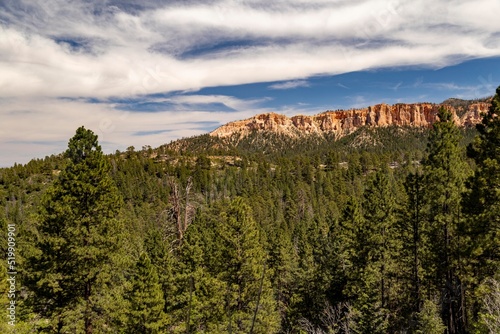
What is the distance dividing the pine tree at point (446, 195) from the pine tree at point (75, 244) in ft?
58.5

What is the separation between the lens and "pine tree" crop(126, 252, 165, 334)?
2025 centimetres

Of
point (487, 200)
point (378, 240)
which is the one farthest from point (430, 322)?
point (378, 240)

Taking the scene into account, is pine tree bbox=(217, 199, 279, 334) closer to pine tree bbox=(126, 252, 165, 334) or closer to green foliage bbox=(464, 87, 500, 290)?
pine tree bbox=(126, 252, 165, 334)

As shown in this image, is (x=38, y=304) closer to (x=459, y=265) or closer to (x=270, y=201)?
(x=459, y=265)

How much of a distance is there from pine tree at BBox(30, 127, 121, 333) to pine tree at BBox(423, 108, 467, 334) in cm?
1783

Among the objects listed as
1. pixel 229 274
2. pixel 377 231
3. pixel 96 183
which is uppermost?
pixel 96 183

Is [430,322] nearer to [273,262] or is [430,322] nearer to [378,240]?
[378,240]

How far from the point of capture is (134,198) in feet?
333

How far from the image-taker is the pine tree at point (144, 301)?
66.4 feet

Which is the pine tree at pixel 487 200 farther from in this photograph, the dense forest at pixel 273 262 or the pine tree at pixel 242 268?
the pine tree at pixel 242 268

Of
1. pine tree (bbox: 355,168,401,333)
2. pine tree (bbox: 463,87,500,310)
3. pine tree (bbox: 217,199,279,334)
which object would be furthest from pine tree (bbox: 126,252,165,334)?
pine tree (bbox: 463,87,500,310)

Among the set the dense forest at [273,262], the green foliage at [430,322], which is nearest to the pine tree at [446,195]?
the dense forest at [273,262]

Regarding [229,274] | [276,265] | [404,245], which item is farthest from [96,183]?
[276,265]

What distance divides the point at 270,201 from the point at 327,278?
2472 inches
